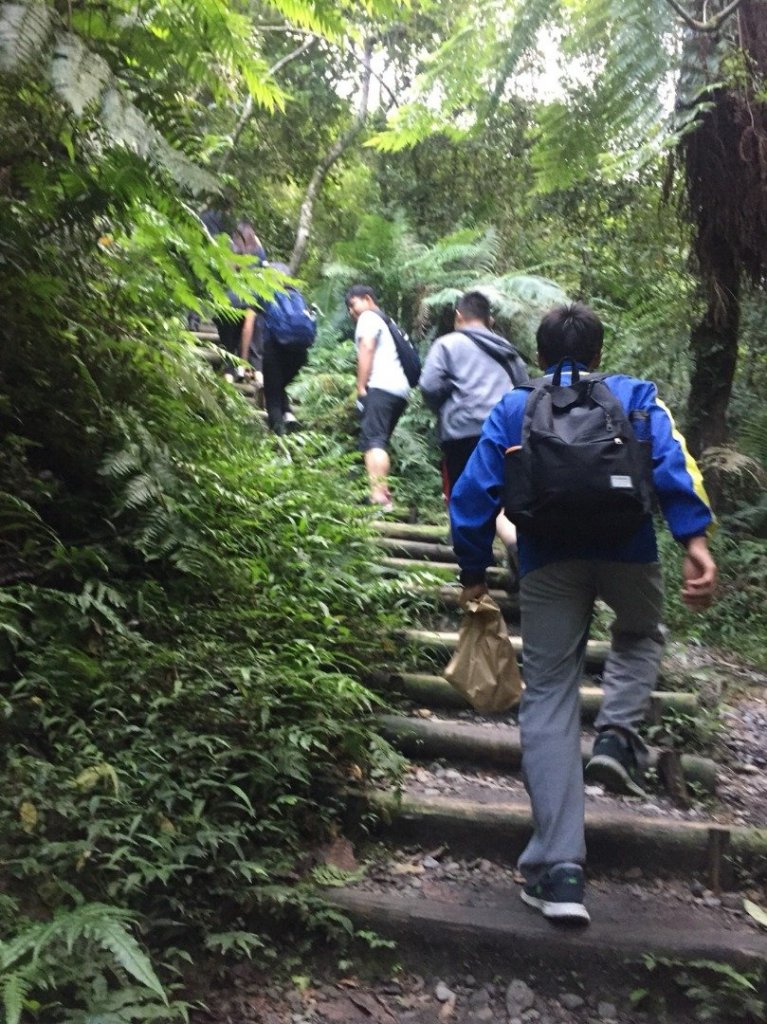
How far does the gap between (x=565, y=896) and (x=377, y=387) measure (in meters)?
4.20

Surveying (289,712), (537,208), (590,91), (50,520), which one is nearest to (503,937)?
(289,712)

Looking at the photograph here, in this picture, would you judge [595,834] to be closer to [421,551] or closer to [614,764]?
[614,764]

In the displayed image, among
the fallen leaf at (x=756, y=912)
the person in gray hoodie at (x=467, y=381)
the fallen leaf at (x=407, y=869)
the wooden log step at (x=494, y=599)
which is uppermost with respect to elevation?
the person in gray hoodie at (x=467, y=381)

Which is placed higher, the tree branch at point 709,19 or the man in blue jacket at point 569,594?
the tree branch at point 709,19

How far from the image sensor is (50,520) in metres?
3.43

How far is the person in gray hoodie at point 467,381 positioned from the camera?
4840 millimetres

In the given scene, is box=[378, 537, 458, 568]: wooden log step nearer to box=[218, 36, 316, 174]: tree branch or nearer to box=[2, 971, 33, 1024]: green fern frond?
box=[2, 971, 33, 1024]: green fern frond

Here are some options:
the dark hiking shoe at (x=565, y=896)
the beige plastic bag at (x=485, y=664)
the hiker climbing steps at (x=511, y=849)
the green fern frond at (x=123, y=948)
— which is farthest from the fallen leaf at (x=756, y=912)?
the green fern frond at (x=123, y=948)

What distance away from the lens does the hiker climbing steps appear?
2510 mm

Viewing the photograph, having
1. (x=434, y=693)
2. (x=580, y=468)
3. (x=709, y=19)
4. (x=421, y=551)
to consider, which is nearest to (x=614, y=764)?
(x=580, y=468)

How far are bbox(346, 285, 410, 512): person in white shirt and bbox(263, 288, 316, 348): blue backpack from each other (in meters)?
0.70

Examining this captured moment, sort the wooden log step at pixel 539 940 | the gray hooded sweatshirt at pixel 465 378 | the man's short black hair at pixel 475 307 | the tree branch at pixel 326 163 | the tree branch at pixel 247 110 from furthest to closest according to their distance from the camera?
the tree branch at pixel 326 163 → the tree branch at pixel 247 110 → the man's short black hair at pixel 475 307 → the gray hooded sweatshirt at pixel 465 378 → the wooden log step at pixel 539 940

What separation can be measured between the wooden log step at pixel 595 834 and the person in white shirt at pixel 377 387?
127 inches

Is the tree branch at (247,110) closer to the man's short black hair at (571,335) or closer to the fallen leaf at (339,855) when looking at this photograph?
the man's short black hair at (571,335)
